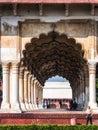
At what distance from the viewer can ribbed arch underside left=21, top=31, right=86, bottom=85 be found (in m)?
25.7

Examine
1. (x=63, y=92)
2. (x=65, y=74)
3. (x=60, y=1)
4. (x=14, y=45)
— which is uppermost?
(x=60, y=1)

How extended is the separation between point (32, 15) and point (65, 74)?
24183 mm

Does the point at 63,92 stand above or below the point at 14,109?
below

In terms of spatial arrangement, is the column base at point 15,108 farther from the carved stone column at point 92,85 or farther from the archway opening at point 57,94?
the archway opening at point 57,94

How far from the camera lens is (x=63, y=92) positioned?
296 ft

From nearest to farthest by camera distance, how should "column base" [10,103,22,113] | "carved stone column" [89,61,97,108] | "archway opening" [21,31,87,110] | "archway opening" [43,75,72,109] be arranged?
"column base" [10,103,22,113] < "carved stone column" [89,61,97,108] < "archway opening" [21,31,87,110] < "archway opening" [43,75,72,109]

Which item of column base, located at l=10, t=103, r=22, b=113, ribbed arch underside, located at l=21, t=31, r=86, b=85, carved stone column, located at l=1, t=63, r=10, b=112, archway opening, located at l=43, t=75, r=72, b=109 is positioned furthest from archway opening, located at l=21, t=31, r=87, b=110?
archway opening, located at l=43, t=75, r=72, b=109

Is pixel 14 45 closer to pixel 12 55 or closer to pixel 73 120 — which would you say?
pixel 12 55

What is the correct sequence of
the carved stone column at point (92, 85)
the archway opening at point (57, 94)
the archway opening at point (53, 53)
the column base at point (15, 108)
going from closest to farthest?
the column base at point (15, 108)
the carved stone column at point (92, 85)
the archway opening at point (53, 53)
the archway opening at point (57, 94)

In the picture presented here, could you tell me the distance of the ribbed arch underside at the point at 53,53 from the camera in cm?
2568

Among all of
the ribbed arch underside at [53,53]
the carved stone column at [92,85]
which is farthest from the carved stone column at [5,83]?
the carved stone column at [92,85]

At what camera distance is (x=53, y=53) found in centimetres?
3409

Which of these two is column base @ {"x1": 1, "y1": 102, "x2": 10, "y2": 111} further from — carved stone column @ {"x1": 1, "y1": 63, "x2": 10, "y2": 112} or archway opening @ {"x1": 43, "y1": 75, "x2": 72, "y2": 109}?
archway opening @ {"x1": 43, "y1": 75, "x2": 72, "y2": 109}

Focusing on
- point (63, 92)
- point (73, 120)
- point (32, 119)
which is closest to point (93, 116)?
point (73, 120)
